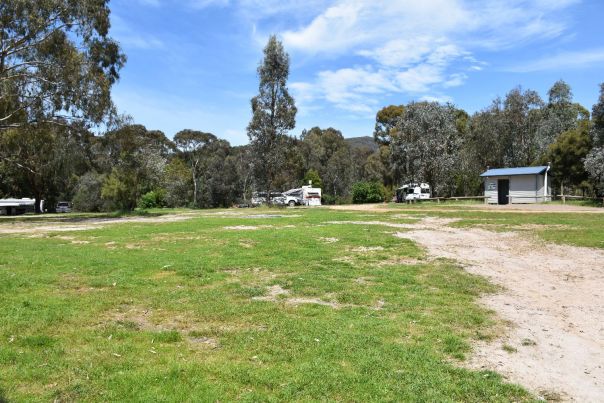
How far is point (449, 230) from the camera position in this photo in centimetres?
1684

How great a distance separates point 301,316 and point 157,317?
191cm

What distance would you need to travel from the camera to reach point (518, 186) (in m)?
38.7

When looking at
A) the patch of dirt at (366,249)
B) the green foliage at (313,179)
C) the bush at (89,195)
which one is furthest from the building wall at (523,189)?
the bush at (89,195)

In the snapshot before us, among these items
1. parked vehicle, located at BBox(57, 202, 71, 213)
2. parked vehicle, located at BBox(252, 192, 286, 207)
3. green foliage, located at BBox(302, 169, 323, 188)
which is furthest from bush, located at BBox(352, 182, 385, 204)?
parked vehicle, located at BBox(57, 202, 71, 213)

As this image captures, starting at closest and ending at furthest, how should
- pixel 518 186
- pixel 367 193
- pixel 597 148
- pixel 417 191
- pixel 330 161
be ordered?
pixel 597 148 < pixel 518 186 < pixel 417 191 < pixel 367 193 < pixel 330 161

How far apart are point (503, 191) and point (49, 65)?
118 ft

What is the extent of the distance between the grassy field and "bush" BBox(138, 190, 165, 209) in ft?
147

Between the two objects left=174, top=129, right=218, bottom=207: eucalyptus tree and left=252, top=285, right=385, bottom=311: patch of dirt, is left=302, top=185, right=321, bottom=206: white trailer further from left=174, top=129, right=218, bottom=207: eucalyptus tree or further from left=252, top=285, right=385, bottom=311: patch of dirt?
left=252, top=285, right=385, bottom=311: patch of dirt

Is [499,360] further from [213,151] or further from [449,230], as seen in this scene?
[213,151]

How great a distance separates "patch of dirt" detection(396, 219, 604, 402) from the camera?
4106 millimetres

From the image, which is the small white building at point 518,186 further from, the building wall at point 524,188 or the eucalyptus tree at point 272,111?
the eucalyptus tree at point 272,111

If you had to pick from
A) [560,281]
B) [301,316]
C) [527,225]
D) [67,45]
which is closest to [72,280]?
[301,316]

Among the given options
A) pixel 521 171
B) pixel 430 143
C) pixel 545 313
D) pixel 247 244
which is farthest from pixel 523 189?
pixel 545 313

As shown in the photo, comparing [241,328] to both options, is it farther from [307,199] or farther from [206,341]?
[307,199]
